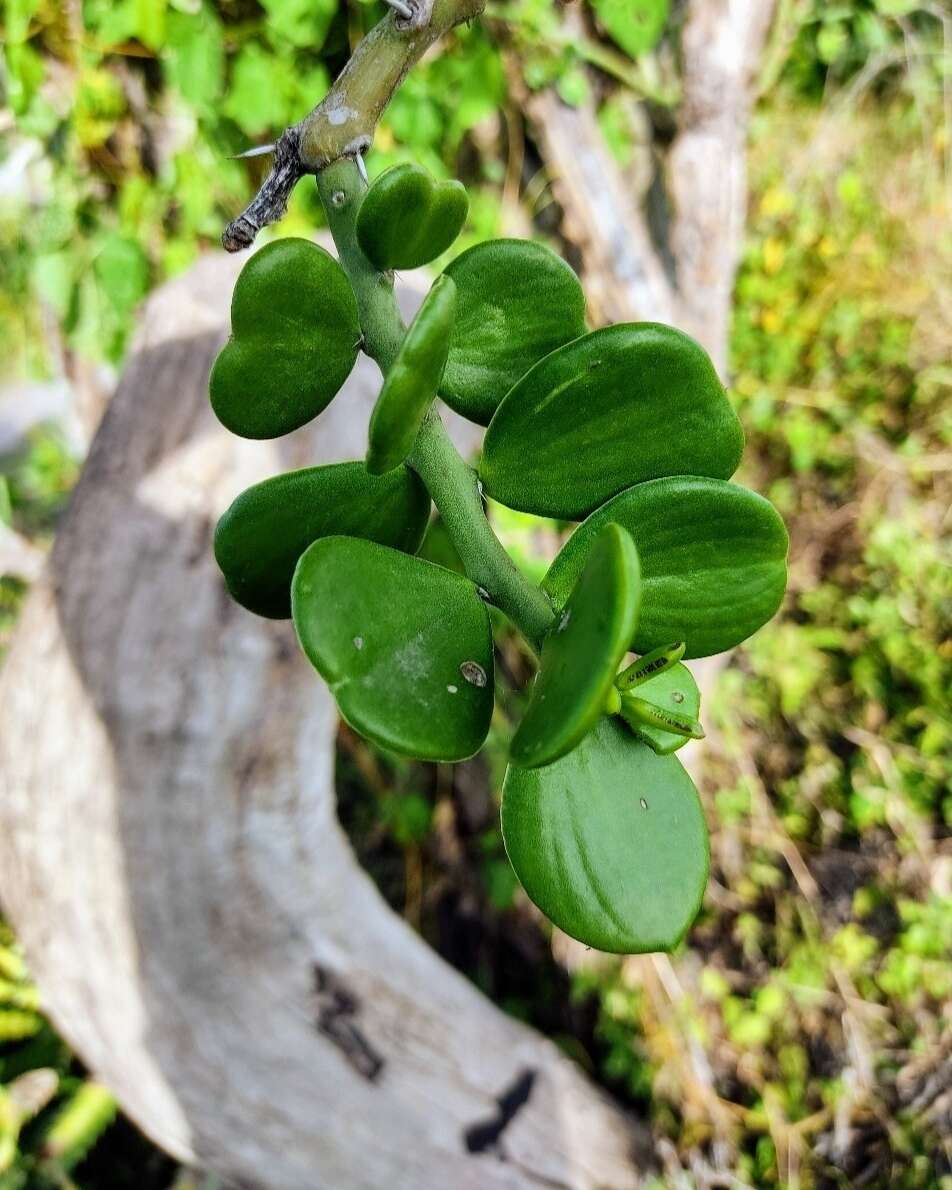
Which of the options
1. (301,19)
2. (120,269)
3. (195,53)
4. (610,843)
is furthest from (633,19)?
(610,843)

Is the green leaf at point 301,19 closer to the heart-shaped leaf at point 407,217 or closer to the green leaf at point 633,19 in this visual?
the green leaf at point 633,19

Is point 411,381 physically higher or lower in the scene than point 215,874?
higher

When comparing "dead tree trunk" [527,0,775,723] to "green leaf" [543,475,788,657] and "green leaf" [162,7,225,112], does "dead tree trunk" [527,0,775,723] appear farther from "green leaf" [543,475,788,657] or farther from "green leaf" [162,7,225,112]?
"green leaf" [543,475,788,657]

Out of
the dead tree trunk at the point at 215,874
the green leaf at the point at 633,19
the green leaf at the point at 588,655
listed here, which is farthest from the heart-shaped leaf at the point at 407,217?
the green leaf at the point at 633,19

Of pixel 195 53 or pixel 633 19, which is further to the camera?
pixel 633 19

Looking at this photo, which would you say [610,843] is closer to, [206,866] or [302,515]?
[302,515]

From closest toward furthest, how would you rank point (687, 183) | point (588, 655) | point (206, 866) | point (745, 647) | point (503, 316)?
point (588, 655) < point (503, 316) < point (206, 866) < point (687, 183) < point (745, 647)

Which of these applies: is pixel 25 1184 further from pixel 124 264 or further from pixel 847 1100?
pixel 124 264
